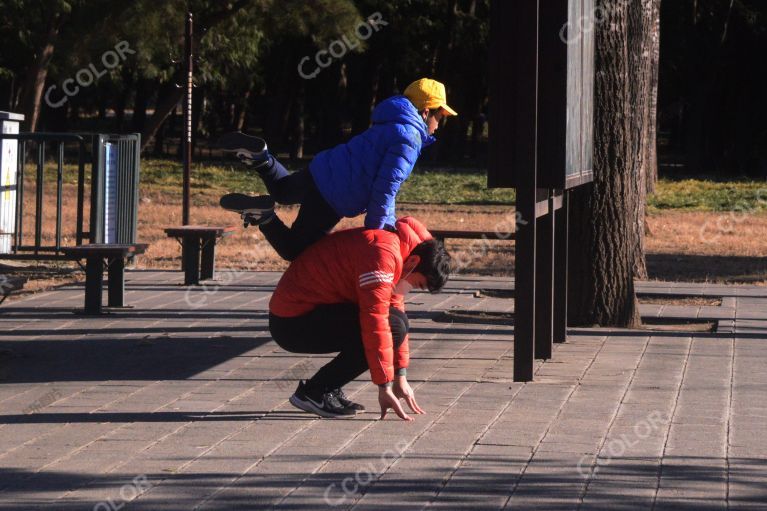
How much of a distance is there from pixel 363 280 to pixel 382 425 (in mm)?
742

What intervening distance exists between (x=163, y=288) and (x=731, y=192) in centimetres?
2241

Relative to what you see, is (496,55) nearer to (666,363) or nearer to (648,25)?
(666,363)

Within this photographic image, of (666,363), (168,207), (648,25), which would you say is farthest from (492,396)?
(168,207)

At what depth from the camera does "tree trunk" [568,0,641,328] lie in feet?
32.6

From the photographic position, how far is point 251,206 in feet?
20.6

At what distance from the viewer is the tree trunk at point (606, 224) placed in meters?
9.92

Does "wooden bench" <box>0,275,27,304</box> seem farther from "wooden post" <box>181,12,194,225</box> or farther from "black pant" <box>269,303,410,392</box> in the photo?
"wooden post" <box>181,12,194,225</box>

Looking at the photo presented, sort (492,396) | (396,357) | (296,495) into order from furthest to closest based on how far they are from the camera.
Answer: (492,396) → (396,357) → (296,495)

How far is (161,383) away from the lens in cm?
732

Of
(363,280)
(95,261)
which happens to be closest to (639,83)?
(95,261)

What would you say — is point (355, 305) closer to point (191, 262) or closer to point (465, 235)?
point (191, 262)

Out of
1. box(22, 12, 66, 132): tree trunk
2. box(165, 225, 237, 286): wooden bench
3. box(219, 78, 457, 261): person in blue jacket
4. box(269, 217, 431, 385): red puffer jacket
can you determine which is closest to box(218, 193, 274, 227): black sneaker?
box(219, 78, 457, 261): person in blue jacket

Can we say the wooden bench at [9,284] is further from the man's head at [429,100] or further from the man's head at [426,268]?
the man's head at [426,268]

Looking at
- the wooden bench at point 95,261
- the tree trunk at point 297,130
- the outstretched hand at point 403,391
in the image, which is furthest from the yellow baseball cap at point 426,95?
the tree trunk at point 297,130
